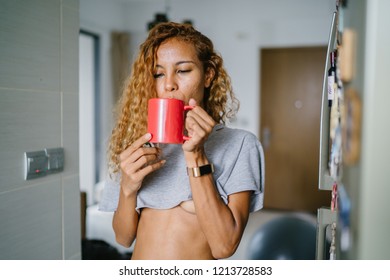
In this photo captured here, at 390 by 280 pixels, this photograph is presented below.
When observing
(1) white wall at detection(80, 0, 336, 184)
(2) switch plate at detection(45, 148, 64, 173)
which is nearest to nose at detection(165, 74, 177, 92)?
(2) switch plate at detection(45, 148, 64, 173)

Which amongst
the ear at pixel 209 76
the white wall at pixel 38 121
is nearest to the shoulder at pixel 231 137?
the ear at pixel 209 76

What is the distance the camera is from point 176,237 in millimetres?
859

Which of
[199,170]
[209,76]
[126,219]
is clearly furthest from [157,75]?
[126,219]

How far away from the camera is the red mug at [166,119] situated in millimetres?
687

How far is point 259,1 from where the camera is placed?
3617 millimetres

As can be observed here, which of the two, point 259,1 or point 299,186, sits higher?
point 259,1

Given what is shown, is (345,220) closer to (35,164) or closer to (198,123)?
(198,123)

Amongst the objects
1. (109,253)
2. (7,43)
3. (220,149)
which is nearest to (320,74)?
(109,253)

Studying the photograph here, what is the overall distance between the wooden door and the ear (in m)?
2.96

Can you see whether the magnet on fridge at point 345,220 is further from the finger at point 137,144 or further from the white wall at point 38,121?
the white wall at point 38,121

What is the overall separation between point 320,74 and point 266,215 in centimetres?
155

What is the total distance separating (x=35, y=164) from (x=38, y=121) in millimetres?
106

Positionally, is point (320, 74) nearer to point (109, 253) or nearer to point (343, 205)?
point (109, 253)

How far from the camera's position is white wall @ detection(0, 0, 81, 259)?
0.81 meters
